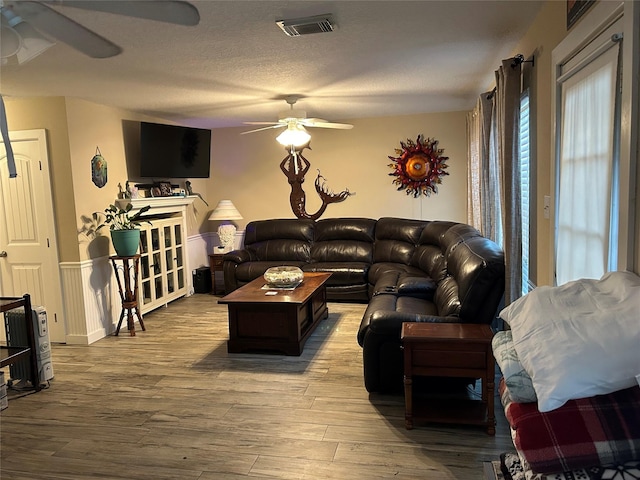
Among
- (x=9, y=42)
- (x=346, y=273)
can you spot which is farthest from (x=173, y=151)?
(x=9, y=42)

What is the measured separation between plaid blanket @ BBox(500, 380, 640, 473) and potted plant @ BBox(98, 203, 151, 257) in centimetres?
420

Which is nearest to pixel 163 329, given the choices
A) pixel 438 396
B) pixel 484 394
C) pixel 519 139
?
pixel 438 396

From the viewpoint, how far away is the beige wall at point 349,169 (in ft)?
21.0

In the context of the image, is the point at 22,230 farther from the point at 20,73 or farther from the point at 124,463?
the point at 124,463

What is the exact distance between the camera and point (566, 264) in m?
2.32

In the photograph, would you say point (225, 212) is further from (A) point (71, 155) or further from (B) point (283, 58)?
(B) point (283, 58)

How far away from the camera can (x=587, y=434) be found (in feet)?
4.26

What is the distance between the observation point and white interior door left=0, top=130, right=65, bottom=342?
449cm

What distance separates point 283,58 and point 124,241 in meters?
2.47

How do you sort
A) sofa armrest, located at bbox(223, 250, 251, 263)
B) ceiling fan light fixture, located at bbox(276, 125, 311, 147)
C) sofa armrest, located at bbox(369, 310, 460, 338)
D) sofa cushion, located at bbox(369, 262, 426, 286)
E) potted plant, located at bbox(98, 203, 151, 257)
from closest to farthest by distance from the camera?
sofa armrest, located at bbox(369, 310, 460, 338), potted plant, located at bbox(98, 203, 151, 257), sofa cushion, located at bbox(369, 262, 426, 286), ceiling fan light fixture, located at bbox(276, 125, 311, 147), sofa armrest, located at bbox(223, 250, 251, 263)

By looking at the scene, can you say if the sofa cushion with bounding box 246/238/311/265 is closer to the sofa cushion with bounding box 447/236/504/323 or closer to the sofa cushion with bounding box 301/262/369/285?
the sofa cushion with bounding box 301/262/369/285

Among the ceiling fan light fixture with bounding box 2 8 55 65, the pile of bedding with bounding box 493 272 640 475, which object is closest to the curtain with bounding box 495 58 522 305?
the pile of bedding with bounding box 493 272 640 475

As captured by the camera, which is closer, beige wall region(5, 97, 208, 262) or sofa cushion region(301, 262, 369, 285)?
beige wall region(5, 97, 208, 262)

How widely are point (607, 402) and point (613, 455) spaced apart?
0.45ft
